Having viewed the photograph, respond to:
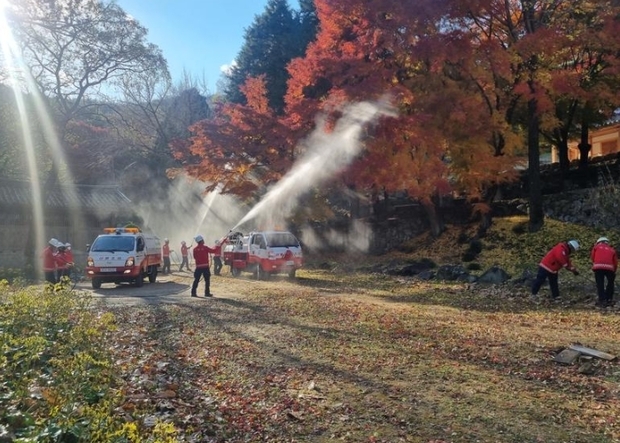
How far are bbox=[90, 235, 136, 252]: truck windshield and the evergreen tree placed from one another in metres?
17.6

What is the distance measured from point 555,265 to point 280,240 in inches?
424

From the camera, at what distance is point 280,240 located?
21.3 meters

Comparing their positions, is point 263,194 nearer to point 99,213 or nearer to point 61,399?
point 99,213

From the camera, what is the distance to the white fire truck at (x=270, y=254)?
20922 mm

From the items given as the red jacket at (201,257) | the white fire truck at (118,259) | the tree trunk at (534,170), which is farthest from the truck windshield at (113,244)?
the tree trunk at (534,170)

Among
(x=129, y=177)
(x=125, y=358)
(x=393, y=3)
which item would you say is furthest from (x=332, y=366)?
(x=129, y=177)

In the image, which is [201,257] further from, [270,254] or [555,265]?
[555,265]

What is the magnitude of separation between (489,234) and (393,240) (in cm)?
628

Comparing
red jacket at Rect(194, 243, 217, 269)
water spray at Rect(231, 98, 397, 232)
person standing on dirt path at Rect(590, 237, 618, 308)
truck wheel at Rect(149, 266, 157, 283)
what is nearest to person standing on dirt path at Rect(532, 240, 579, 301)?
person standing on dirt path at Rect(590, 237, 618, 308)

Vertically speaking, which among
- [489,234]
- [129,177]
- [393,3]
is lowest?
[489,234]

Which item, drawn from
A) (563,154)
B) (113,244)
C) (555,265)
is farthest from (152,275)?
(563,154)

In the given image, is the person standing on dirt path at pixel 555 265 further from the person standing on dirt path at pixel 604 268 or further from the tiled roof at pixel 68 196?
the tiled roof at pixel 68 196

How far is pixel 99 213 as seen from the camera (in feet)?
115

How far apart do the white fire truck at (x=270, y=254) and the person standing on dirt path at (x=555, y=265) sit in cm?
964
